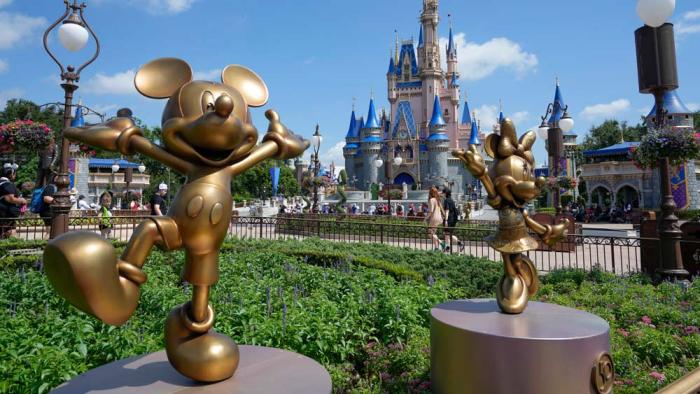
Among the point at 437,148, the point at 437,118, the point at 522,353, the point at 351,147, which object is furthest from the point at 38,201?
the point at 351,147

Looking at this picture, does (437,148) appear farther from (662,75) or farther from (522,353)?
(522,353)

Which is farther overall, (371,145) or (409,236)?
(371,145)

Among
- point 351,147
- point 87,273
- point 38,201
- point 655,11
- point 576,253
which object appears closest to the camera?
point 87,273

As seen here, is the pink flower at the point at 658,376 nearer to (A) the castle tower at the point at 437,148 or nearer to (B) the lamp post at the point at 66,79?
(B) the lamp post at the point at 66,79

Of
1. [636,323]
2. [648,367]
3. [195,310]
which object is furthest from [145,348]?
[636,323]

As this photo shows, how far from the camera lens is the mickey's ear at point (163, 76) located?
217 centimetres

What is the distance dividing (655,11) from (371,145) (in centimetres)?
6091

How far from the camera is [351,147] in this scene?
72.2 m

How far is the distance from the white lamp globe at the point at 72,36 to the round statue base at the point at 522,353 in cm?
770

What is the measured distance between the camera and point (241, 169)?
2.10m

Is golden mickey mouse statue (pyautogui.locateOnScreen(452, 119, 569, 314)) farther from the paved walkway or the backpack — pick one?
the backpack

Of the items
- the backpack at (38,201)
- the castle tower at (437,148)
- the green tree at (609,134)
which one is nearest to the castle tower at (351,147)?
the castle tower at (437,148)

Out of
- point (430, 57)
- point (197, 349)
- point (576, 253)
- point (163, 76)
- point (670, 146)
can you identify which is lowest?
point (576, 253)

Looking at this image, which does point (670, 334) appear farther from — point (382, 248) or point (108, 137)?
point (382, 248)
